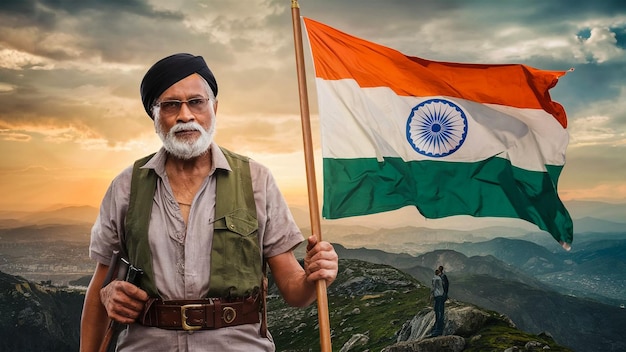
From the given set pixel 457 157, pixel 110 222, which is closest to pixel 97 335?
pixel 110 222

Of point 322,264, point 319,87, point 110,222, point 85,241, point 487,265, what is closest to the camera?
point 322,264

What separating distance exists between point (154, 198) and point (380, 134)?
83.5 inches

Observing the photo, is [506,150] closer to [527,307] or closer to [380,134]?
[380,134]

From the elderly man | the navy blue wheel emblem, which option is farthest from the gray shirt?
the navy blue wheel emblem

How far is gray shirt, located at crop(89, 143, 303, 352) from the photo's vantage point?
3027 millimetres

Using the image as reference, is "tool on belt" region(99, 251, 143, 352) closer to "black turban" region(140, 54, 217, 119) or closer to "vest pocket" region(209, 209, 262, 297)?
"vest pocket" region(209, 209, 262, 297)

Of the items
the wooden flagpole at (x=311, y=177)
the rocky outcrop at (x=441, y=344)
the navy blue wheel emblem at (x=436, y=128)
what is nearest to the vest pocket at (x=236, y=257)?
the wooden flagpole at (x=311, y=177)

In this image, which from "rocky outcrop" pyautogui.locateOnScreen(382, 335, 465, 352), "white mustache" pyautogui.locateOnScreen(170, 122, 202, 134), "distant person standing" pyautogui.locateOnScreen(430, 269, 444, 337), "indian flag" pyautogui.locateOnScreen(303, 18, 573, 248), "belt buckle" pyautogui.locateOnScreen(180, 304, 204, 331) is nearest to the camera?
"belt buckle" pyautogui.locateOnScreen(180, 304, 204, 331)

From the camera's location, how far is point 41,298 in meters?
44.2

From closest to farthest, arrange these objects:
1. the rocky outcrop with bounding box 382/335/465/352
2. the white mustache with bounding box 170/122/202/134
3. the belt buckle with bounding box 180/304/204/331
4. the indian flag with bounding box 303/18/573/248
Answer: the belt buckle with bounding box 180/304/204/331
the white mustache with bounding box 170/122/202/134
the indian flag with bounding box 303/18/573/248
the rocky outcrop with bounding box 382/335/465/352

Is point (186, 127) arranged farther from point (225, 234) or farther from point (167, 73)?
point (225, 234)

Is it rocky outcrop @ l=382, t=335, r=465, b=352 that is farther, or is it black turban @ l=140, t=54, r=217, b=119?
rocky outcrop @ l=382, t=335, r=465, b=352

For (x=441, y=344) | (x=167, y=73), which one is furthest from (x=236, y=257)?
(x=441, y=344)

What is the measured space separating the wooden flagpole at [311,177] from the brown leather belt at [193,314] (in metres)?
0.35
